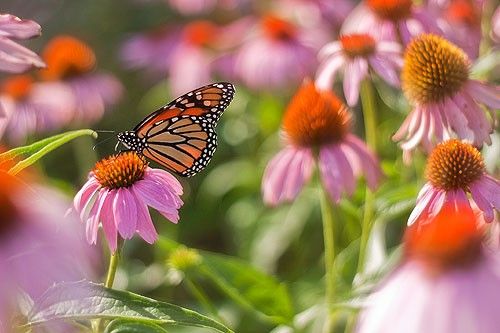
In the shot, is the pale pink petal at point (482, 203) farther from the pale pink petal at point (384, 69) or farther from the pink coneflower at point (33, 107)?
the pink coneflower at point (33, 107)

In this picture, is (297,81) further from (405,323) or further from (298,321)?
(405,323)

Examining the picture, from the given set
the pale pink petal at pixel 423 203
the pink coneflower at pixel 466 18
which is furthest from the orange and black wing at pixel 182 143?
the pink coneflower at pixel 466 18

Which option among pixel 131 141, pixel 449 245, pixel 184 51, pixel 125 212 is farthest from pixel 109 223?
pixel 184 51

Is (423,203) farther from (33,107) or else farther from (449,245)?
(33,107)

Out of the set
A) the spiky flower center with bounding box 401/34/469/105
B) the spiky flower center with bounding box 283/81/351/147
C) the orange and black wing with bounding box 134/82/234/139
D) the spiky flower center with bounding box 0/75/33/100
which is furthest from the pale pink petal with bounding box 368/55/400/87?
the spiky flower center with bounding box 0/75/33/100

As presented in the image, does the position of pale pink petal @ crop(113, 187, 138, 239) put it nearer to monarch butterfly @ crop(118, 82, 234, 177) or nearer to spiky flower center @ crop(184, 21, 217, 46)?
monarch butterfly @ crop(118, 82, 234, 177)

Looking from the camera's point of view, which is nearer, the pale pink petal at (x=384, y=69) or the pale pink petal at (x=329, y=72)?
the pale pink petal at (x=384, y=69)
